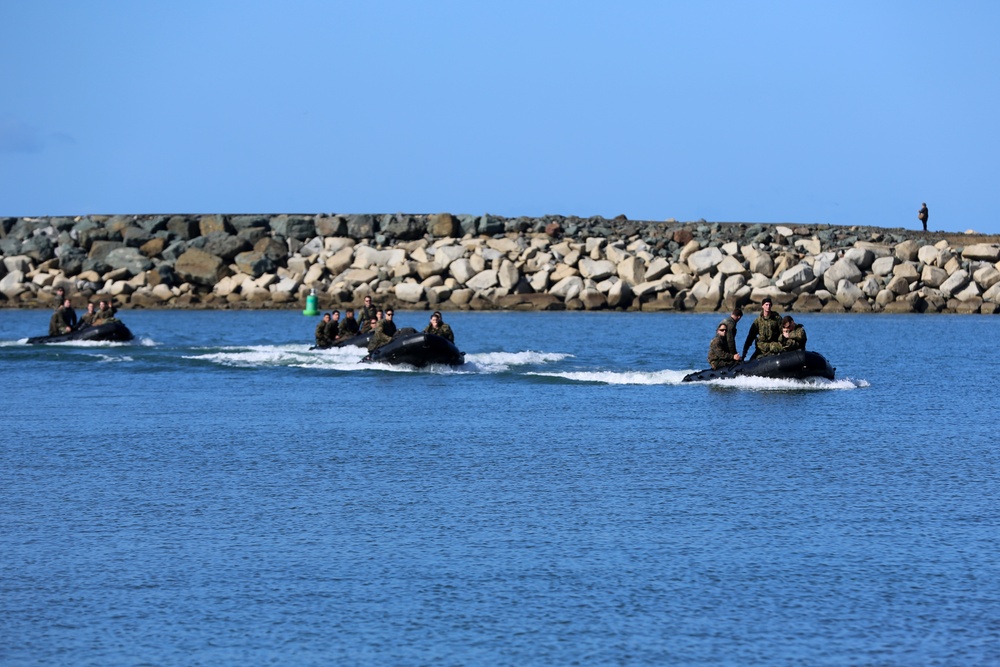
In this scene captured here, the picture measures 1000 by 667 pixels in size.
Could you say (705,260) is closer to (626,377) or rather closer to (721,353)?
(626,377)

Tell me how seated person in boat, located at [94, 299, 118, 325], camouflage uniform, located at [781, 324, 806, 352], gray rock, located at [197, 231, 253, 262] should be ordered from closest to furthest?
1. camouflage uniform, located at [781, 324, 806, 352]
2. seated person in boat, located at [94, 299, 118, 325]
3. gray rock, located at [197, 231, 253, 262]

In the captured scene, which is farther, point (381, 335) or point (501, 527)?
point (381, 335)

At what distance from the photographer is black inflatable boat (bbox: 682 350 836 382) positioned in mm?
27192

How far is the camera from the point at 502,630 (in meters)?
9.66

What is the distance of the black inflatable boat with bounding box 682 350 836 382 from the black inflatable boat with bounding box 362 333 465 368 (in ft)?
22.0

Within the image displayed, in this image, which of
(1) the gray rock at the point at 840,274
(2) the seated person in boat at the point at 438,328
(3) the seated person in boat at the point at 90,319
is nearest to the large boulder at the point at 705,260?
(1) the gray rock at the point at 840,274

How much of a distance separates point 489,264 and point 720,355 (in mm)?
38664

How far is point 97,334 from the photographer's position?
40.0 meters

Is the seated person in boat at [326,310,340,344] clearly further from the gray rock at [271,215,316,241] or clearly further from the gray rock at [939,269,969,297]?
the gray rock at [271,215,316,241]

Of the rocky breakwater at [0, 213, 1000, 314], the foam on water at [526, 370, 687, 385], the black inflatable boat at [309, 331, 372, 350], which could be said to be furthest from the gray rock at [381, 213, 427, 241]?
the foam on water at [526, 370, 687, 385]

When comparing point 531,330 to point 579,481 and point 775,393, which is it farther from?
point 579,481

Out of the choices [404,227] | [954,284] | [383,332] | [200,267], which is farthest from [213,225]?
[383,332]

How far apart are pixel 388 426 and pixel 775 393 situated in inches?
319

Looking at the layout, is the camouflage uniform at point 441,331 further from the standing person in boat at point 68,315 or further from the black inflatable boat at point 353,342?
the standing person in boat at point 68,315
